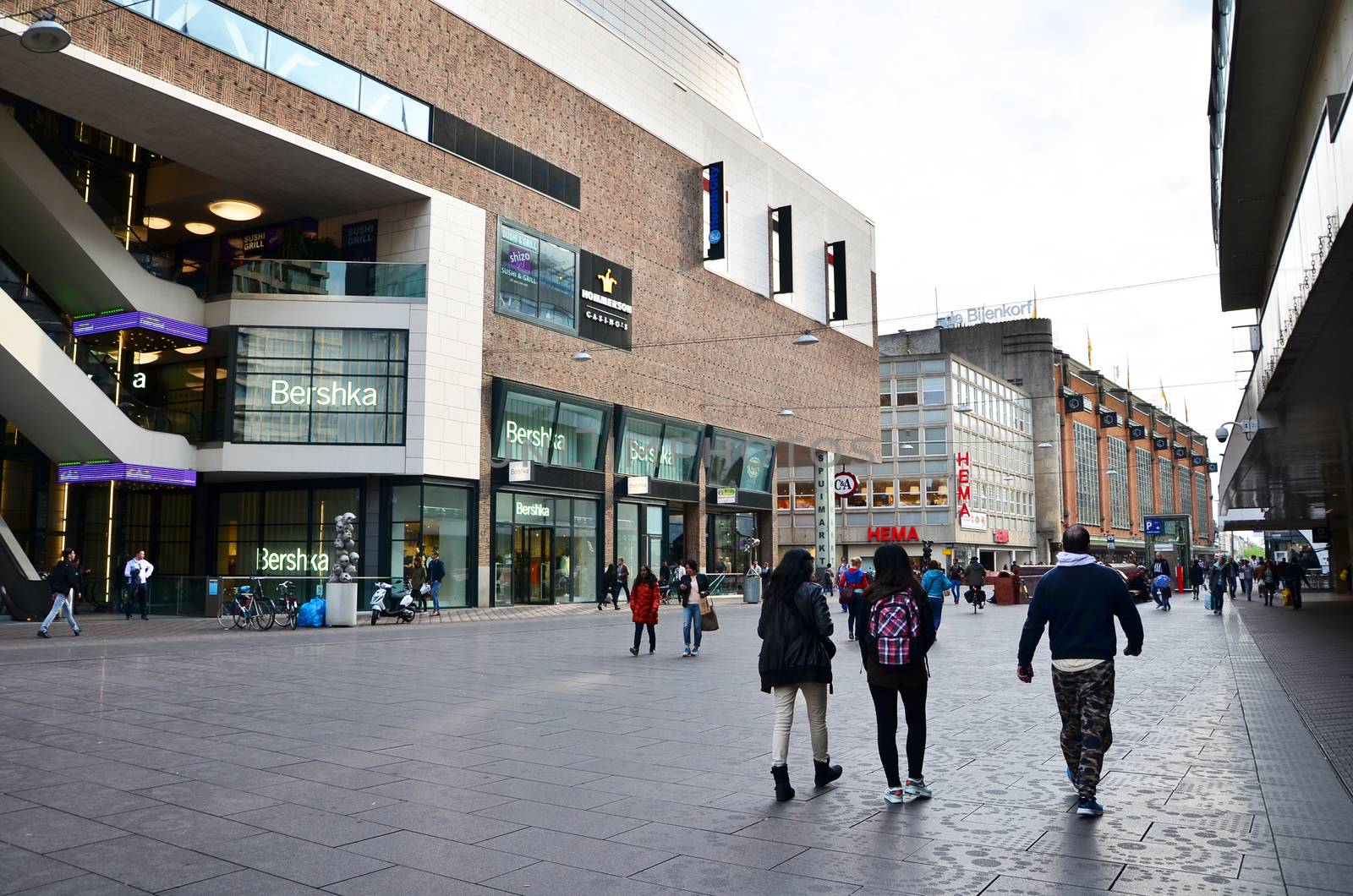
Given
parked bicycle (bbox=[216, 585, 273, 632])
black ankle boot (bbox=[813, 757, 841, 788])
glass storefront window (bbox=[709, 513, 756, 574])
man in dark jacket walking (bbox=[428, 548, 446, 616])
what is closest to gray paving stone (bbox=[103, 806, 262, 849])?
black ankle boot (bbox=[813, 757, 841, 788])

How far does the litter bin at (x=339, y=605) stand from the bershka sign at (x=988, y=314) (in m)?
82.9

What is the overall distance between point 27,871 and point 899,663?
4956 mm

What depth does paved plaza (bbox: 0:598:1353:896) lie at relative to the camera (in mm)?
5352

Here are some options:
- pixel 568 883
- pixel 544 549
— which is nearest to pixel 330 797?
pixel 568 883

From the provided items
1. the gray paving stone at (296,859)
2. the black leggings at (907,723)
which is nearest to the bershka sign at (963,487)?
the black leggings at (907,723)

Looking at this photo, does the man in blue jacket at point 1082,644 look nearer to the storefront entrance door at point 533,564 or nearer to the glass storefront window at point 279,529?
the glass storefront window at point 279,529

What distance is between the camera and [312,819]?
6430 mm

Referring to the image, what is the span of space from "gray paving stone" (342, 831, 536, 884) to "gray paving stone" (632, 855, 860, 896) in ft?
2.36

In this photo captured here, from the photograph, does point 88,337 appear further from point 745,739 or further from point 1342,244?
point 1342,244

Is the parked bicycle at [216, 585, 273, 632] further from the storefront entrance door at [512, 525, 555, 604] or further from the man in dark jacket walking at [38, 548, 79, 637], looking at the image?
the storefront entrance door at [512, 525, 555, 604]

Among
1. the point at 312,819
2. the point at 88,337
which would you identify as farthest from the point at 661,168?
the point at 312,819

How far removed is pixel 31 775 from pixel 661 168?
38077 millimetres

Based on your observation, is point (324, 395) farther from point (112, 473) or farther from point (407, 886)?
point (407, 886)

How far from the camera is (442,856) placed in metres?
5.66
